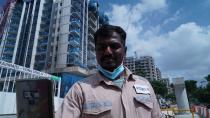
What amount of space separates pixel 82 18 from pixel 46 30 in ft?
28.4

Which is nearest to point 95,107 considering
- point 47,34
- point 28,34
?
point 47,34

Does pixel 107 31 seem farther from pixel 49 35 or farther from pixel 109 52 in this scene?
pixel 49 35

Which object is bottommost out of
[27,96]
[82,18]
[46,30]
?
[27,96]

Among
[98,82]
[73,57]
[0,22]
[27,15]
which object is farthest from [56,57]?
[98,82]

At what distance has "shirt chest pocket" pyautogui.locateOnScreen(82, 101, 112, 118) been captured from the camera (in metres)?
1.21

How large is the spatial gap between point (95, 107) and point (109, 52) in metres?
0.45

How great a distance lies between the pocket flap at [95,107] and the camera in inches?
47.7

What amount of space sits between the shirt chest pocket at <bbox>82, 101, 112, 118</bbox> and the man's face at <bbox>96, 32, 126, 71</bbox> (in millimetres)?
341

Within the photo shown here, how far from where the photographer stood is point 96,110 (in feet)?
4.00

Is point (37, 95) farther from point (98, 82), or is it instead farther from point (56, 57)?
point (56, 57)

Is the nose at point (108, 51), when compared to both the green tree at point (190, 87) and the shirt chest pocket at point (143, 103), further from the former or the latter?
the green tree at point (190, 87)

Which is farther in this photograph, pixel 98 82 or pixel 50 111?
pixel 98 82

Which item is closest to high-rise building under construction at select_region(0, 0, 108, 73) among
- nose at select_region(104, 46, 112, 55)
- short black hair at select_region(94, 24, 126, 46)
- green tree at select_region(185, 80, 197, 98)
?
short black hair at select_region(94, 24, 126, 46)

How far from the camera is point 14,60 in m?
42.9
